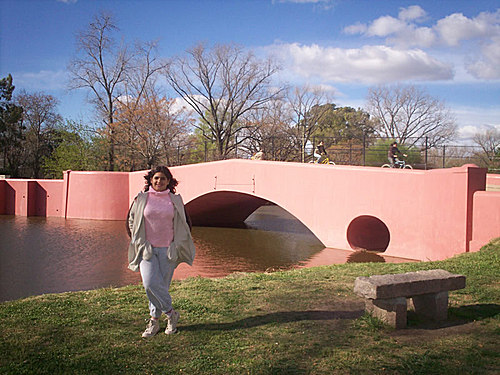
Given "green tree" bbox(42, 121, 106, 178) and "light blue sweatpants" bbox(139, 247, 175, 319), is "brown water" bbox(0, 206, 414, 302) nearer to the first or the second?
"light blue sweatpants" bbox(139, 247, 175, 319)

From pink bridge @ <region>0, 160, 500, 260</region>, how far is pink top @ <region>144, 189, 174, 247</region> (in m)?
7.47

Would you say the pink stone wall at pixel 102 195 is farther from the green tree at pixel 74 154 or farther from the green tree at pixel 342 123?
the green tree at pixel 342 123

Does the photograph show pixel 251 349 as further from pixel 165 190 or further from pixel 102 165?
pixel 102 165

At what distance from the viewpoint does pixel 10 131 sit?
123 ft

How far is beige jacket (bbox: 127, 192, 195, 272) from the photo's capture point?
4.27 m

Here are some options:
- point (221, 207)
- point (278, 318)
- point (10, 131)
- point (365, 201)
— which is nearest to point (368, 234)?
point (365, 201)

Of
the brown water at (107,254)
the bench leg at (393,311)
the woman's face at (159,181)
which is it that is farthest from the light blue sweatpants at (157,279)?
the brown water at (107,254)

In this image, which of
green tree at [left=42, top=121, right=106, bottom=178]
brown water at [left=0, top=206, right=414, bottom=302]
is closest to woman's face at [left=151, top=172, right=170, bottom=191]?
brown water at [left=0, top=206, right=414, bottom=302]

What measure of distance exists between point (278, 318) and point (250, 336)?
0.59 metres

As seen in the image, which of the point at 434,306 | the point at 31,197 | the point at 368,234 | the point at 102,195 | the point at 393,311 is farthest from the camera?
the point at 31,197

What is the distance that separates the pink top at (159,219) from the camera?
4.30 metres

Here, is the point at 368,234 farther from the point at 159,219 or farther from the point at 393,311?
the point at 159,219

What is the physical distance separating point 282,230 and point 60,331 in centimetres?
1618

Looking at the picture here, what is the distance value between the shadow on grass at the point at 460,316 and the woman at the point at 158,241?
2.27 metres
